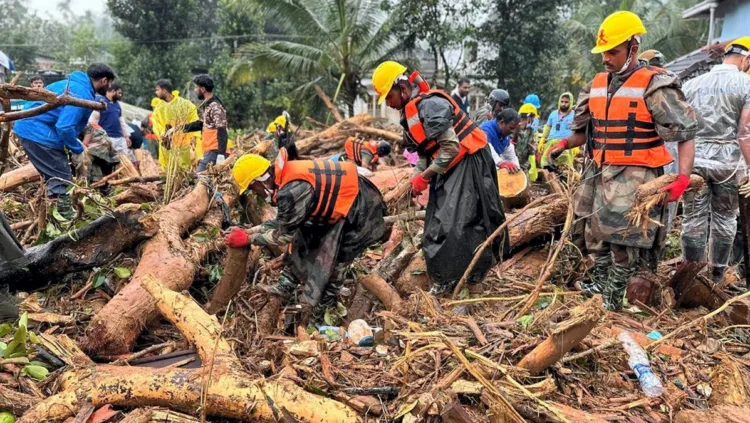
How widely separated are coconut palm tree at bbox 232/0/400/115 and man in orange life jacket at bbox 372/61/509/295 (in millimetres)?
9549

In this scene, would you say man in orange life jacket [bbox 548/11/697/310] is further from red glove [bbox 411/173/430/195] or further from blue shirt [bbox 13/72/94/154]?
blue shirt [bbox 13/72/94/154]

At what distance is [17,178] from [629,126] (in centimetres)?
583

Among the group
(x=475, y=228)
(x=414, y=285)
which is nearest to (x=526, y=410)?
(x=475, y=228)

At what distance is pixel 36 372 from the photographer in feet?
9.39

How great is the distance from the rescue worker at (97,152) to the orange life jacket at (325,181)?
3.38 m

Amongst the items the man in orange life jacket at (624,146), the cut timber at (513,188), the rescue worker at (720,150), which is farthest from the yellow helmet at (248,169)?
the rescue worker at (720,150)

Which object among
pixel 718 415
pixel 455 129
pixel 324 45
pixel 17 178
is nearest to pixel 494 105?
pixel 455 129

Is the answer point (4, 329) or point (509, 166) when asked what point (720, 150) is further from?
point (4, 329)

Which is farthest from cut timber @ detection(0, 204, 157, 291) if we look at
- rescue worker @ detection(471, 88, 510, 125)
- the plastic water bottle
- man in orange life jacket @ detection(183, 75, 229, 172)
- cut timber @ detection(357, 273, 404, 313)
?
rescue worker @ detection(471, 88, 510, 125)

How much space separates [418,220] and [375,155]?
1978 mm

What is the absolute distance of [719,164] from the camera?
4.30m

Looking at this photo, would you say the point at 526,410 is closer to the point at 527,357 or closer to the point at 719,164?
the point at 527,357

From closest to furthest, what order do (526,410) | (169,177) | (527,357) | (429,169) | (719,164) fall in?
(526,410), (527,357), (429,169), (719,164), (169,177)

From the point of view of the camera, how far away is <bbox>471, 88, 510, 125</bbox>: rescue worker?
6.23 metres
